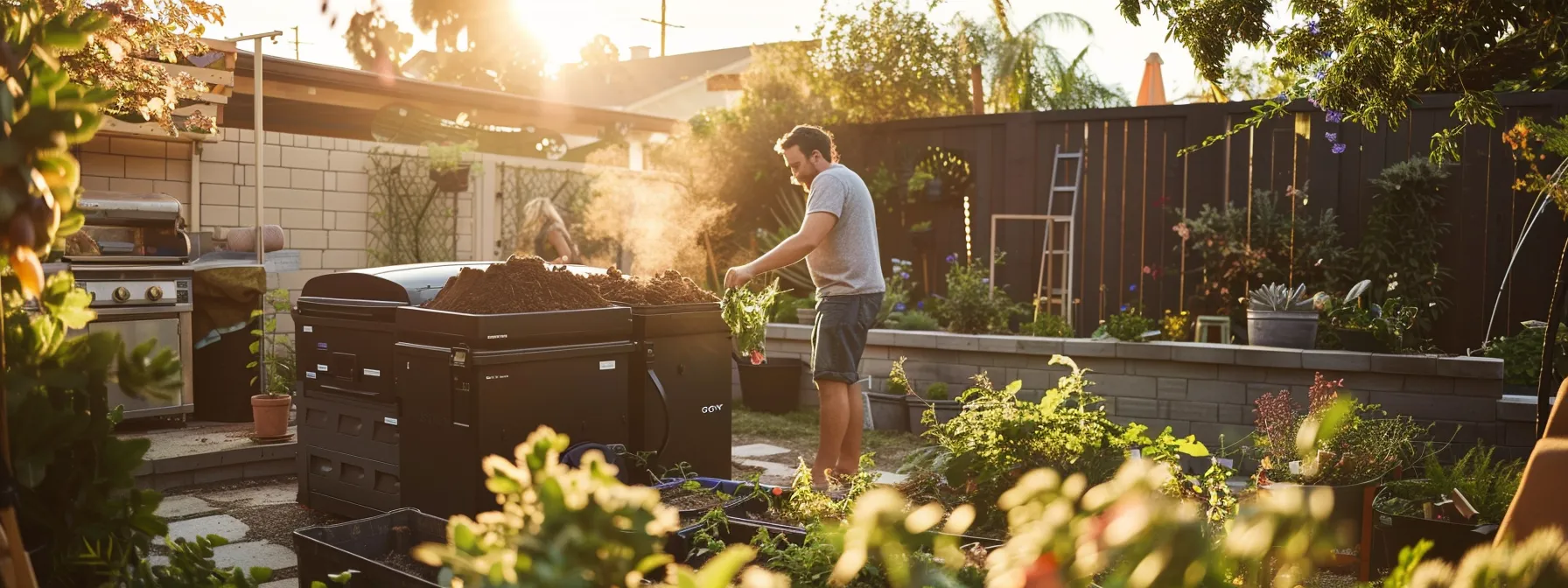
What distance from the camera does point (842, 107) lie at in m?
10.4

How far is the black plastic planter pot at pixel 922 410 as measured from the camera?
259 inches

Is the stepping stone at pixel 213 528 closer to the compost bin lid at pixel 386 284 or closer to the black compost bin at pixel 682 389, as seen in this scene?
the compost bin lid at pixel 386 284

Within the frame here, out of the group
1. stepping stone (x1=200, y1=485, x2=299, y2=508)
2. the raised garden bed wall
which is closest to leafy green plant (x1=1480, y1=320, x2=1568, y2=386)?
the raised garden bed wall

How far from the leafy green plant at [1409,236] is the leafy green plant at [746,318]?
4.52 meters

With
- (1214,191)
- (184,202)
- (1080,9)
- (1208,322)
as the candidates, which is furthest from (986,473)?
(1080,9)

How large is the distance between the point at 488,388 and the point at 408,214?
611cm

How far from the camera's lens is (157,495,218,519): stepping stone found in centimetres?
453

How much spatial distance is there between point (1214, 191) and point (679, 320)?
5243 millimetres

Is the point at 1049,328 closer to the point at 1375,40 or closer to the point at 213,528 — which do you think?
the point at 1375,40

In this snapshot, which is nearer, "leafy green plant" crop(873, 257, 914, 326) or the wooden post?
"leafy green plant" crop(873, 257, 914, 326)

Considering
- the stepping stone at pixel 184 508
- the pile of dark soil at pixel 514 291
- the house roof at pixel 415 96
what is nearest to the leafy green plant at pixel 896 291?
the pile of dark soil at pixel 514 291

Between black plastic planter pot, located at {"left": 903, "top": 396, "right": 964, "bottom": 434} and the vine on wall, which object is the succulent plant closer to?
black plastic planter pot, located at {"left": 903, "top": 396, "right": 964, "bottom": 434}

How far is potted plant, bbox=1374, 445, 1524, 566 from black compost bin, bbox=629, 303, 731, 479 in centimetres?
241

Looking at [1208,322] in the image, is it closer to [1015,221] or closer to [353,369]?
[1015,221]
